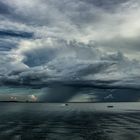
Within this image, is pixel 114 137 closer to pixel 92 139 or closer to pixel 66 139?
pixel 92 139

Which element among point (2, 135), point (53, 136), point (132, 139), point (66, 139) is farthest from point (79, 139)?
point (2, 135)

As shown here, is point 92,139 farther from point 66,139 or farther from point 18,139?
point 18,139

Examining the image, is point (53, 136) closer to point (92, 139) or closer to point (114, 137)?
point (92, 139)

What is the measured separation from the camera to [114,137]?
348ft

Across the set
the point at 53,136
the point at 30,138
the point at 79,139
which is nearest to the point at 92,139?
the point at 79,139

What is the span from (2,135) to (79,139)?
102 ft

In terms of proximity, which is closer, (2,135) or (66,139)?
(66,139)

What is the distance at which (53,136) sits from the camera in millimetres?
104000

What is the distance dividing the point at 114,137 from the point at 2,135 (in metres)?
42.9

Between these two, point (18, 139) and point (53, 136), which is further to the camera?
point (53, 136)

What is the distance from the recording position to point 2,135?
10825 centimetres

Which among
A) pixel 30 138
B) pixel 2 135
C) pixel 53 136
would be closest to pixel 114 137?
pixel 53 136

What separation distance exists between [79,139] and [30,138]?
17227 millimetres

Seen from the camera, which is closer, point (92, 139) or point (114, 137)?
point (92, 139)
